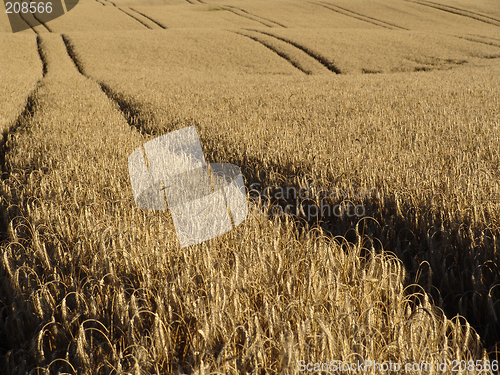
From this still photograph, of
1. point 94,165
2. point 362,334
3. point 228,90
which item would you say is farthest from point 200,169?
→ point 228,90

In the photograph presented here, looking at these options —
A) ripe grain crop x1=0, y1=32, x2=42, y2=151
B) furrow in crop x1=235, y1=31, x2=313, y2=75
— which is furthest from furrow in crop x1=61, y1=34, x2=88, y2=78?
furrow in crop x1=235, y1=31, x2=313, y2=75

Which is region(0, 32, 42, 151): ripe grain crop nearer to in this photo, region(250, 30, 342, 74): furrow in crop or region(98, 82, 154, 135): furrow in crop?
region(98, 82, 154, 135): furrow in crop

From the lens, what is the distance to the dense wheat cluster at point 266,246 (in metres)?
1.67

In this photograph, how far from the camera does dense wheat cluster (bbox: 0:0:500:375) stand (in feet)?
5.49

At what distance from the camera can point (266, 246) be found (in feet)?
8.21

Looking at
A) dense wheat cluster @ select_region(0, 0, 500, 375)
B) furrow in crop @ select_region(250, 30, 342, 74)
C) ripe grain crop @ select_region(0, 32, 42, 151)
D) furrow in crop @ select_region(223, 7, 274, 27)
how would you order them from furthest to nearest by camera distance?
furrow in crop @ select_region(223, 7, 274, 27) < furrow in crop @ select_region(250, 30, 342, 74) < ripe grain crop @ select_region(0, 32, 42, 151) < dense wheat cluster @ select_region(0, 0, 500, 375)

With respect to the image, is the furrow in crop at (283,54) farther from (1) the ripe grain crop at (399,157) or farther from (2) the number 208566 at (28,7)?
(2) the number 208566 at (28,7)

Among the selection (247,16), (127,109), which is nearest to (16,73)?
(127,109)

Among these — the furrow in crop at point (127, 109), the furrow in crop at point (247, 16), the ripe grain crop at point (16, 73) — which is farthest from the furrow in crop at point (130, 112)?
the furrow in crop at point (247, 16)

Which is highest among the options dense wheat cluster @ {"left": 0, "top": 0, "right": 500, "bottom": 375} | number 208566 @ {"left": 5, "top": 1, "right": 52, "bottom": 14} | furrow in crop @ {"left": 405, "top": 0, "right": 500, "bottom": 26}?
furrow in crop @ {"left": 405, "top": 0, "right": 500, "bottom": 26}

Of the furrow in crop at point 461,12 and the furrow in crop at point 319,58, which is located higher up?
the furrow in crop at point 461,12

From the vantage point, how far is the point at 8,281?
2414 millimetres

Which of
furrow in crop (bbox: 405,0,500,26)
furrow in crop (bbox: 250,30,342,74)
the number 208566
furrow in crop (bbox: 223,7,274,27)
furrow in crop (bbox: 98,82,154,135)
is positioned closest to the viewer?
furrow in crop (bbox: 98,82,154,135)

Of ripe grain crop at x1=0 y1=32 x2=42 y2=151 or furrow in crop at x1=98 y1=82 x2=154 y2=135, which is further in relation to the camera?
ripe grain crop at x1=0 y1=32 x2=42 y2=151
